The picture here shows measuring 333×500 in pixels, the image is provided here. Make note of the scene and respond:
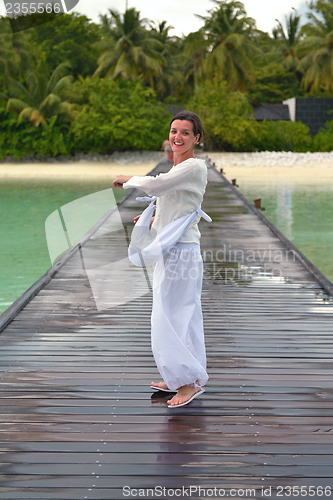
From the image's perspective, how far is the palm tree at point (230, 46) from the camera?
37.4 metres

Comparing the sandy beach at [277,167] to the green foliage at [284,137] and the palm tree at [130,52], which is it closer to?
the green foliage at [284,137]

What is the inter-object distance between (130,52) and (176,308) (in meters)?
35.9

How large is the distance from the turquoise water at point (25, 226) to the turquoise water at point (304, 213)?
5090 millimetres

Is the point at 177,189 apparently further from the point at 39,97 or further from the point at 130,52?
the point at 130,52

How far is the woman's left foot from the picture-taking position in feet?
9.77

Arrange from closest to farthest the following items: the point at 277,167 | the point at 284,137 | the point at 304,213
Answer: the point at 304,213 < the point at 277,167 < the point at 284,137

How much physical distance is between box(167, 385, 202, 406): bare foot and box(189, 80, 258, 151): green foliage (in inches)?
1264

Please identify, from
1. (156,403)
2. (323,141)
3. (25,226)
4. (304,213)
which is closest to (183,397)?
(156,403)

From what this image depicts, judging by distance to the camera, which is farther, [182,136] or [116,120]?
[116,120]

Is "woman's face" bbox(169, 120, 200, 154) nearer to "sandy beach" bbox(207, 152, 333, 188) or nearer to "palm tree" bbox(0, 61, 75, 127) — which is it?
"sandy beach" bbox(207, 152, 333, 188)

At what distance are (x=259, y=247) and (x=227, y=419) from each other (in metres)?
4.84

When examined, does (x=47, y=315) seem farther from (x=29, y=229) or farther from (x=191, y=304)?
(x=29, y=229)

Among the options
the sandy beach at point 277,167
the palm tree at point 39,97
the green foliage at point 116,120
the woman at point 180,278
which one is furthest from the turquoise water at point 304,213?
the palm tree at point 39,97

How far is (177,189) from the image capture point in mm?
2744
